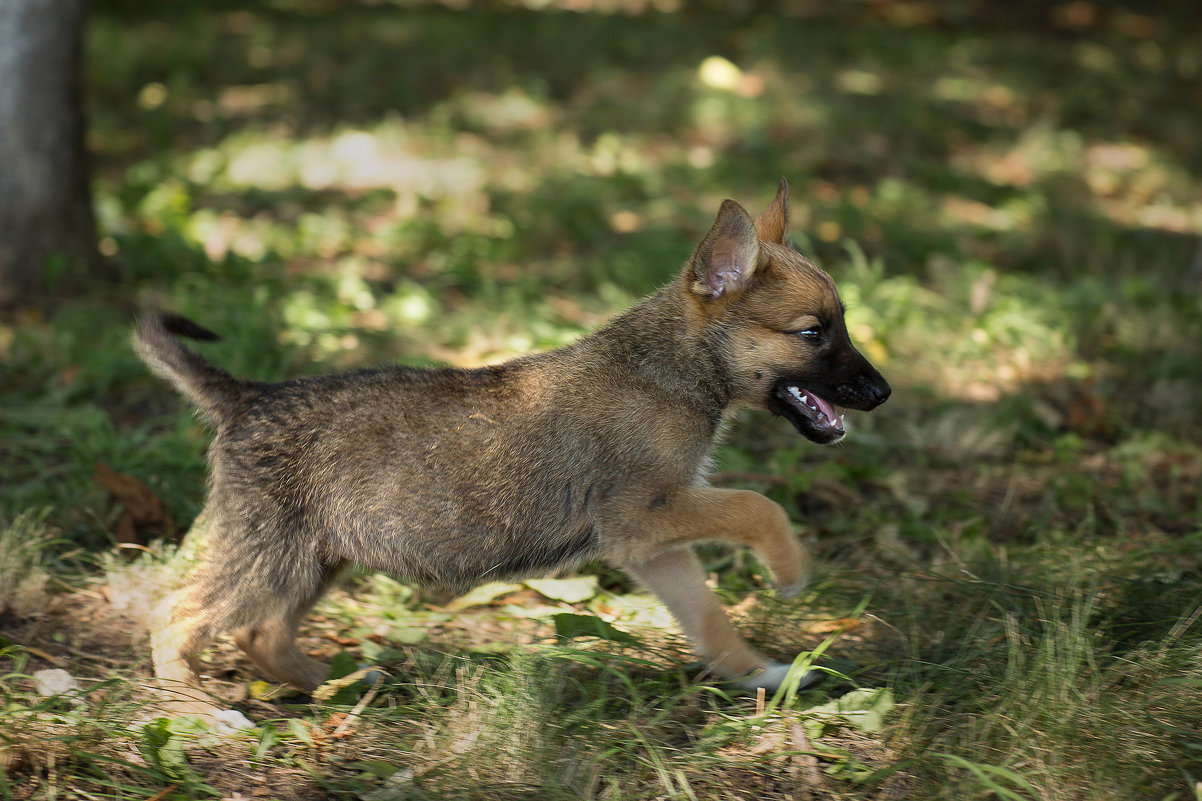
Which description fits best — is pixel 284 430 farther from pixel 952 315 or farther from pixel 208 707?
pixel 952 315

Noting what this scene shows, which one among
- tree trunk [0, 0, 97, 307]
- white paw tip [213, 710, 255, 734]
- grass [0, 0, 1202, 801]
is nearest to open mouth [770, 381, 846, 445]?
grass [0, 0, 1202, 801]

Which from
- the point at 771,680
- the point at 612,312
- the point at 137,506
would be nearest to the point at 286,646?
the point at 137,506

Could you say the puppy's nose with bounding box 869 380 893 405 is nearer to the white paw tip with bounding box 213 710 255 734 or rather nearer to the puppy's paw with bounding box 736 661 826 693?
the puppy's paw with bounding box 736 661 826 693

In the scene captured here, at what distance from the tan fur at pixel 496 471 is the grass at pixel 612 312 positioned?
0.27m

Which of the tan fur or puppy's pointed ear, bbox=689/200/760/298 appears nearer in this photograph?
the tan fur

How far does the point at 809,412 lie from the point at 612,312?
2.81 m

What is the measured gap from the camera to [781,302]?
3959 millimetres

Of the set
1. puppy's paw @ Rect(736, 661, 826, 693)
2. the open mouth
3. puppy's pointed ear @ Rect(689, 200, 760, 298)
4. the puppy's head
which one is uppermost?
puppy's pointed ear @ Rect(689, 200, 760, 298)

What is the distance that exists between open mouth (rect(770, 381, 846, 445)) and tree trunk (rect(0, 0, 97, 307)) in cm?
456

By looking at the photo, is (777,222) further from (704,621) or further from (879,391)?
(704,621)

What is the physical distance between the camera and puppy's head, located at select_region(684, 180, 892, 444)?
3939mm

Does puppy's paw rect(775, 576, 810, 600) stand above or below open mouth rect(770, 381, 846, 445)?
below

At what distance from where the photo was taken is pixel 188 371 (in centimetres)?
376

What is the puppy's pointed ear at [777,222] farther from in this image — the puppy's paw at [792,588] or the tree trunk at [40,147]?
the tree trunk at [40,147]
